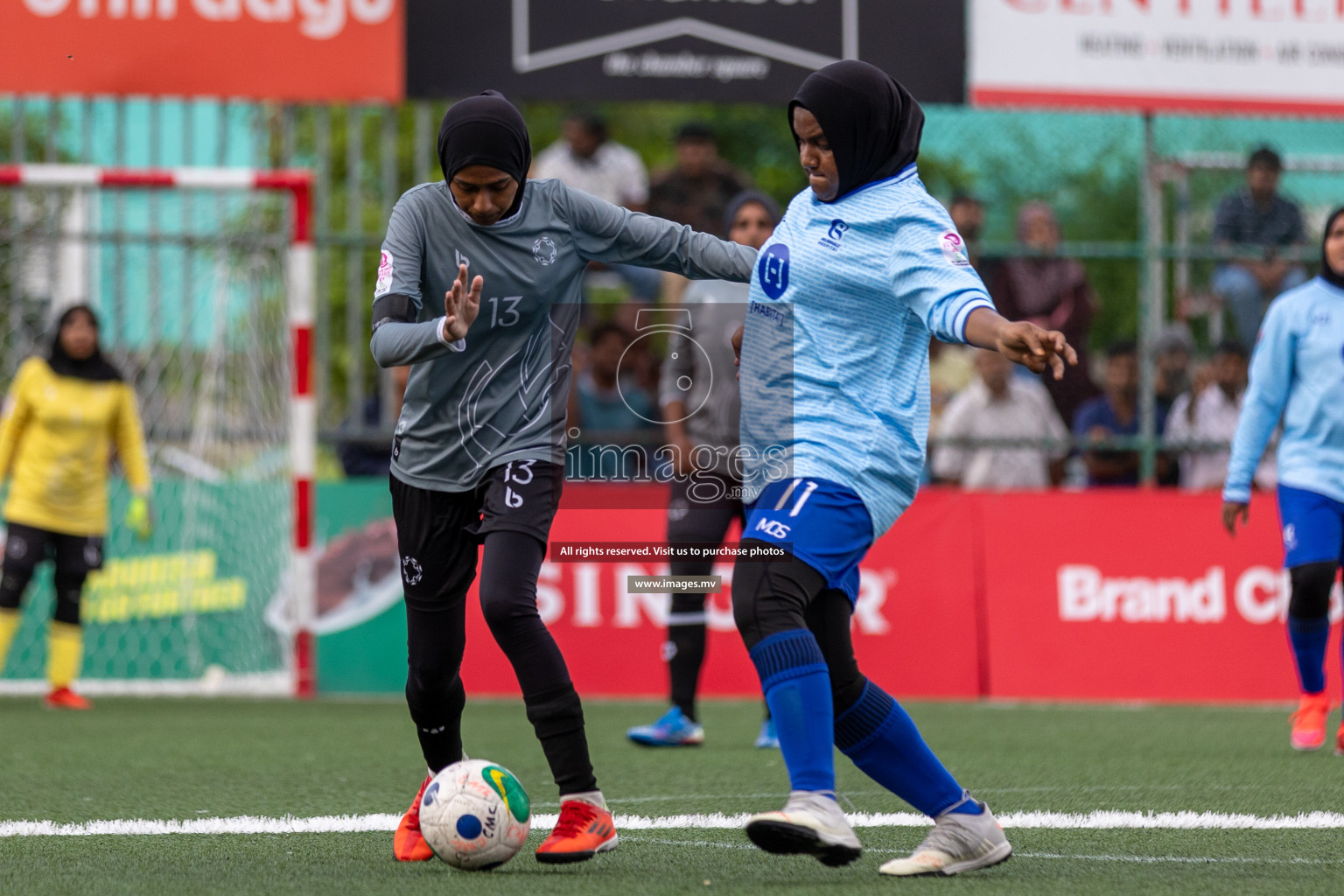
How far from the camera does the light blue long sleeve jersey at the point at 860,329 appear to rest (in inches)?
160

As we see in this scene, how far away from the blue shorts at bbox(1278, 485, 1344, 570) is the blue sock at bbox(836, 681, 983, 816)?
369 cm

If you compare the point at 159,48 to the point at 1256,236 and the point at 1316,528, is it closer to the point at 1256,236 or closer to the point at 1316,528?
the point at 1256,236

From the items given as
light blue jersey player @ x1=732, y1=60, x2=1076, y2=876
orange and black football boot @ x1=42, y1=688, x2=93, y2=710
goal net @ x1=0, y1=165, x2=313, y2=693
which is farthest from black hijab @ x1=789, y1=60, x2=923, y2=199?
orange and black football boot @ x1=42, y1=688, x2=93, y2=710

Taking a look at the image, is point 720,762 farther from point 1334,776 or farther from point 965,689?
point 965,689

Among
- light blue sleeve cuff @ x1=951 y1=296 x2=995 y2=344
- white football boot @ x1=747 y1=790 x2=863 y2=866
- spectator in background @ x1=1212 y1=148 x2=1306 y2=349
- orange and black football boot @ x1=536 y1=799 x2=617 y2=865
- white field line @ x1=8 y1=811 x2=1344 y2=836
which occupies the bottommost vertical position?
white field line @ x1=8 y1=811 x2=1344 y2=836

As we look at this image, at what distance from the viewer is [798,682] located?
4.03 metres

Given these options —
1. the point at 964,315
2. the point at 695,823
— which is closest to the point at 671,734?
the point at 695,823

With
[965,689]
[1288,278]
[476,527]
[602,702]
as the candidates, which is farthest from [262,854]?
[1288,278]

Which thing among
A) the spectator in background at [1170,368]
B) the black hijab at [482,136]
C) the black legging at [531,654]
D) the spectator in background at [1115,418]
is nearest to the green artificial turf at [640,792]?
the black legging at [531,654]

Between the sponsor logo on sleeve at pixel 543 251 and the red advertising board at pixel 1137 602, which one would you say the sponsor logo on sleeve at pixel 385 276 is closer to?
the sponsor logo on sleeve at pixel 543 251

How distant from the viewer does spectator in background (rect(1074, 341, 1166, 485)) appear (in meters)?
11.2

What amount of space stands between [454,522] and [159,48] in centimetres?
701

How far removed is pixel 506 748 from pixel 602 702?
2755mm

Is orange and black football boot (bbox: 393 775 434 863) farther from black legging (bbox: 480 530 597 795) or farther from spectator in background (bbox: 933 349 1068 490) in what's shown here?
spectator in background (bbox: 933 349 1068 490)
